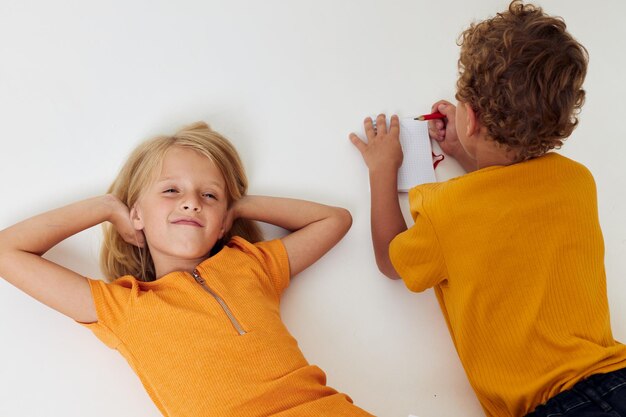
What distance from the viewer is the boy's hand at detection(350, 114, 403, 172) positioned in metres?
1.41

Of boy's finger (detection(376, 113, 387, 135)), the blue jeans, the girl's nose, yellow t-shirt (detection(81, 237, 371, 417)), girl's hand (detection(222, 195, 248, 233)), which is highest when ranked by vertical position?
boy's finger (detection(376, 113, 387, 135))

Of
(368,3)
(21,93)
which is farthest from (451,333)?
(21,93)

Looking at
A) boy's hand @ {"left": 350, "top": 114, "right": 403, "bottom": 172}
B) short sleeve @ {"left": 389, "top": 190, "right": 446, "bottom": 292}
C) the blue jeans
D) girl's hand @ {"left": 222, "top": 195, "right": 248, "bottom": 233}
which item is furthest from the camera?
boy's hand @ {"left": 350, "top": 114, "right": 403, "bottom": 172}

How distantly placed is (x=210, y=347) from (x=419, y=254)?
1.39ft

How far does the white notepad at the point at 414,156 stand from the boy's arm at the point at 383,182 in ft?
0.09

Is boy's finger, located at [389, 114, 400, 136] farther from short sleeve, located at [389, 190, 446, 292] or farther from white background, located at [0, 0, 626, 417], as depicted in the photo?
short sleeve, located at [389, 190, 446, 292]

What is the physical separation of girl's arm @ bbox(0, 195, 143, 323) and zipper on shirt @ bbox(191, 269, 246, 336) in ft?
0.64

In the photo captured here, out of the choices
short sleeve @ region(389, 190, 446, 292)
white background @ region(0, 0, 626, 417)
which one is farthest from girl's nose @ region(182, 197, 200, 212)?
short sleeve @ region(389, 190, 446, 292)

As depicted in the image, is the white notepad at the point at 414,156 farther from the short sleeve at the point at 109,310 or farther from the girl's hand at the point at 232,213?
the short sleeve at the point at 109,310

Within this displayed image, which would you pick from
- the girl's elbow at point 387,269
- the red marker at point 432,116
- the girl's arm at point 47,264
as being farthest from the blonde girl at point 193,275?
the red marker at point 432,116

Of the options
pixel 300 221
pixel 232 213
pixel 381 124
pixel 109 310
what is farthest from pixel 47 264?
pixel 381 124

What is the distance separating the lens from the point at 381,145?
142 centimetres

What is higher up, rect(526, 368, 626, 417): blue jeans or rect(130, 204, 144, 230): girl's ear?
rect(130, 204, 144, 230): girl's ear

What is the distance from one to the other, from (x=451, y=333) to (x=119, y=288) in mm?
678
